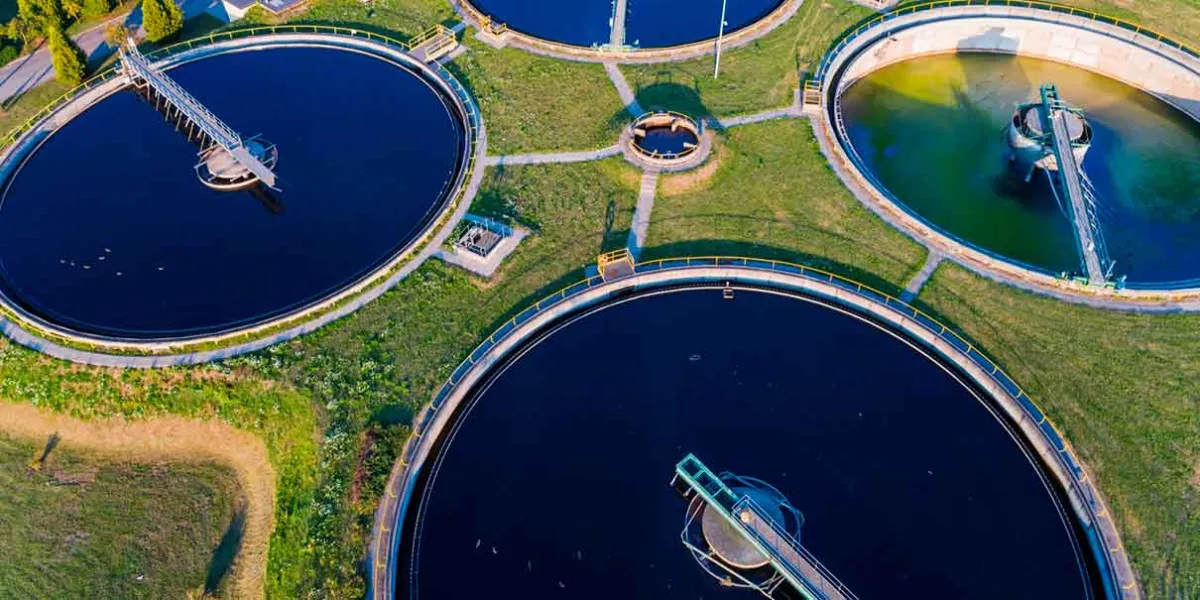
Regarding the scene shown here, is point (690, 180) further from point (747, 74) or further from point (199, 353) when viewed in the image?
point (199, 353)

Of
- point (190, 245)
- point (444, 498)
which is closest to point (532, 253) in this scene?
point (444, 498)

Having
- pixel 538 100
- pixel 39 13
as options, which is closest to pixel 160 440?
pixel 538 100

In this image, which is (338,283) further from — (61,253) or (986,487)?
(986,487)

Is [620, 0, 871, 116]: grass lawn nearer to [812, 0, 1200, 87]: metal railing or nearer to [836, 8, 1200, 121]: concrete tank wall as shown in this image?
[812, 0, 1200, 87]: metal railing

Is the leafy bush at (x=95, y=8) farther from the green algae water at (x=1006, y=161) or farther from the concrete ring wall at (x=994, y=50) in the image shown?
the green algae water at (x=1006, y=161)

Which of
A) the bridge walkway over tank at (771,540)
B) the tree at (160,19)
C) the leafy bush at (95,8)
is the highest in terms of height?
the leafy bush at (95,8)

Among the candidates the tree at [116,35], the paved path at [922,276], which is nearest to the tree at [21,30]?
the tree at [116,35]

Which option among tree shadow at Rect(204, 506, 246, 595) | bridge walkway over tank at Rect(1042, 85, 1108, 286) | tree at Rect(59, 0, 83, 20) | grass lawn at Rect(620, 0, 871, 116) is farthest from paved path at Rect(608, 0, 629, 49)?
tree at Rect(59, 0, 83, 20)
